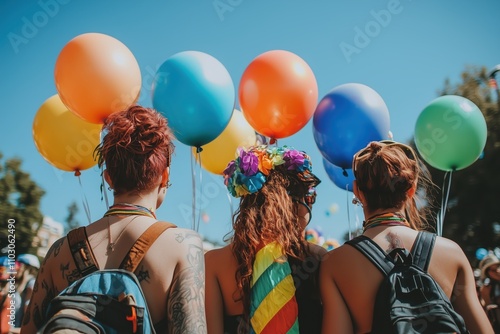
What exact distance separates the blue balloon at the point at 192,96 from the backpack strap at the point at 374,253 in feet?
6.75

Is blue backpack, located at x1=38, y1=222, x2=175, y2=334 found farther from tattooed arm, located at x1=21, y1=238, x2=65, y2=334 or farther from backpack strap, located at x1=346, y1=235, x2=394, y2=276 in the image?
backpack strap, located at x1=346, y1=235, x2=394, y2=276

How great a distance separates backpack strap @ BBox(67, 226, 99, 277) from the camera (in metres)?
1.67

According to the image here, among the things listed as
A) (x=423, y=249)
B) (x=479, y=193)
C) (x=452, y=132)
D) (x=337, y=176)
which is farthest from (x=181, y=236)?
(x=479, y=193)

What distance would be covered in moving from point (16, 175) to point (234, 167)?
74.4 feet

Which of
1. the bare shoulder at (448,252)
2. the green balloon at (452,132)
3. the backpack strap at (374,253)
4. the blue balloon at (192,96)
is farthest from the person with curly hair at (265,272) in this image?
the green balloon at (452,132)

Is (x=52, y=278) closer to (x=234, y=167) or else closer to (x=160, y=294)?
(x=160, y=294)

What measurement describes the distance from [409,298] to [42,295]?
1.47 m

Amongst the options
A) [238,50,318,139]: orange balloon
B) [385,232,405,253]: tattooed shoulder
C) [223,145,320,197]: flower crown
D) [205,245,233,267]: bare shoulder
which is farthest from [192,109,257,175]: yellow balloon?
[385,232,405,253]: tattooed shoulder

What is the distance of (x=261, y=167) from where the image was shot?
2654 mm

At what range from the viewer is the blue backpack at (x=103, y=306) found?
1.44 metres

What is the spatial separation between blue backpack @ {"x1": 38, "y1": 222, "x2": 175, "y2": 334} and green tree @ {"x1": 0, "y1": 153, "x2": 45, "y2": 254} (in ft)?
65.9

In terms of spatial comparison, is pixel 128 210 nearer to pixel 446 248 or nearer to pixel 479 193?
pixel 446 248

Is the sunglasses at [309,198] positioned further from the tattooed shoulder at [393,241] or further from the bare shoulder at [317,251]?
the tattooed shoulder at [393,241]

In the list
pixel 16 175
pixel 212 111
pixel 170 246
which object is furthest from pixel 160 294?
pixel 16 175
